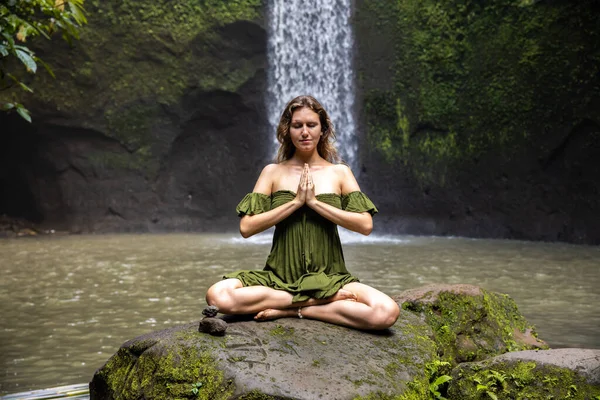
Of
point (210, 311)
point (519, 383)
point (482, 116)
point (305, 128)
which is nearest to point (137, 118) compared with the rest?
point (482, 116)

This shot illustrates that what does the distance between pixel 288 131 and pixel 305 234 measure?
0.56m

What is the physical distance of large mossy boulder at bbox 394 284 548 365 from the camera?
407 cm

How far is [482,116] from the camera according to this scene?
50.6 ft

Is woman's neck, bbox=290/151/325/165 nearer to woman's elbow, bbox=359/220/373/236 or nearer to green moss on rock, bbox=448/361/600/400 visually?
woman's elbow, bbox=359/220/373/236

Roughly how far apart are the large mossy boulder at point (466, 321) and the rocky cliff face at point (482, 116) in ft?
32.6

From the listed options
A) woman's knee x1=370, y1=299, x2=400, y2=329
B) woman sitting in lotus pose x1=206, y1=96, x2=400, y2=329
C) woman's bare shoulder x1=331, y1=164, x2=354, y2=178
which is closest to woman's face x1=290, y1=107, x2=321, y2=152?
woman sitting in lotus pose x1=206, y1=96, x2=400, y2=329

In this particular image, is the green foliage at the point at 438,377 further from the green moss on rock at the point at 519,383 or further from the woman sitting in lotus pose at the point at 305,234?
the woman sitting in lotus pose at the point at 305,234

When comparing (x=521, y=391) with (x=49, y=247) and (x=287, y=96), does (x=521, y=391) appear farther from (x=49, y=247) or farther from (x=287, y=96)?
(x=287, y=96)

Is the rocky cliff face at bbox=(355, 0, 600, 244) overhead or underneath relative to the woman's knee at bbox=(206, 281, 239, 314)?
overhead

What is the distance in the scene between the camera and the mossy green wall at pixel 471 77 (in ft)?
45.5

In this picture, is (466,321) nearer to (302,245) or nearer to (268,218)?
(302,245)

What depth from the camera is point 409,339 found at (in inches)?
139

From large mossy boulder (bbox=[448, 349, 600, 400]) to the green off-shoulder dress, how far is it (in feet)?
2.50

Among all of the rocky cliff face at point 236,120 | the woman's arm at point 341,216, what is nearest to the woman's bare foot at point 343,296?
the woman's arm at point 341,216
